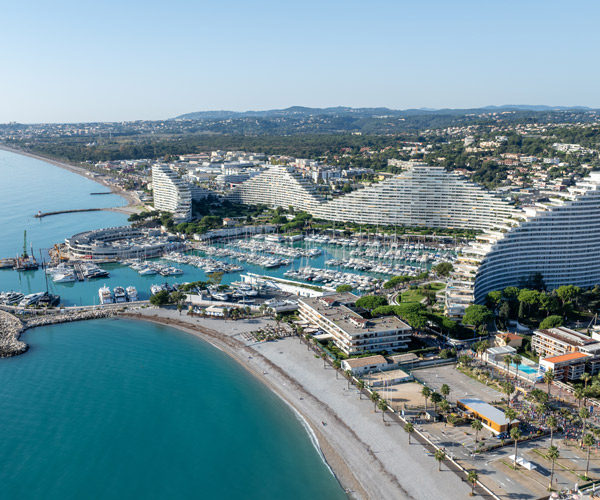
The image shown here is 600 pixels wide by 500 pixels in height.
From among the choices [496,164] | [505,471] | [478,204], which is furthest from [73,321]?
[496,164]

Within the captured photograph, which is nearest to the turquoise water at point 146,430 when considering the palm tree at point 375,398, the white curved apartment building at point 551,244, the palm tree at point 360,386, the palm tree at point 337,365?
the palm tree at point 360,386

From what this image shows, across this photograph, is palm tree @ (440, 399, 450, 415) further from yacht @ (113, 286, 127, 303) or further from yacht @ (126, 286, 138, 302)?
yacht @ (113, 286, 127, 303)

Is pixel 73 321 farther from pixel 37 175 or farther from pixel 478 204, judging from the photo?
pixel 37 175

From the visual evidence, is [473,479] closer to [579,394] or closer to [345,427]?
[345,427]

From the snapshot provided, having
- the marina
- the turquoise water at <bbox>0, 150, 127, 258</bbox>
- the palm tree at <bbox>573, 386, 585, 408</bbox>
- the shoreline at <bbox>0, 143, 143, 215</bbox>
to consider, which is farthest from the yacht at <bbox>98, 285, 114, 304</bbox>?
the shoreline at <bbox>0, 143, 143, 215</bbox>

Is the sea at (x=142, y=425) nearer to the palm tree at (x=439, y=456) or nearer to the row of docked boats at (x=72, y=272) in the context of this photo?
the palm tree at (x=439, y=456)

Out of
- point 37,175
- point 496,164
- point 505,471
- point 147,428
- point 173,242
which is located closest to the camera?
point 505,471

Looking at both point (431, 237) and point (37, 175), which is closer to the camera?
point (431, 237)

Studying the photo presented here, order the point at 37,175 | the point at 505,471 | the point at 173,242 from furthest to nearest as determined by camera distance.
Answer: the point at 37,175 < the point at 173,242 < the point at 505,471
